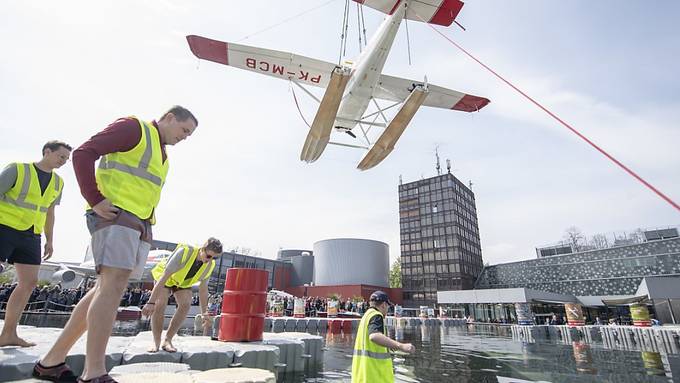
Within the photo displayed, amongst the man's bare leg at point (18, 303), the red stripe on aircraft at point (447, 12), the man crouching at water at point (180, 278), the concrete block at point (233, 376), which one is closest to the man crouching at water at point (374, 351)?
the concrete block at point (233, 376)

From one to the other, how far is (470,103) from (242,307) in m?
11.8

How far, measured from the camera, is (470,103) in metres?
13.1

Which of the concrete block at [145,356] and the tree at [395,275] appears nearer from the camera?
the concrete block at [145,356]

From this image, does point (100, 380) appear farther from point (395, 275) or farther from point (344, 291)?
point (395, 275)

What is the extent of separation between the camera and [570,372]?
7281 millimetres

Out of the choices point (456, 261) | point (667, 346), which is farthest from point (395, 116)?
point (456, 261)

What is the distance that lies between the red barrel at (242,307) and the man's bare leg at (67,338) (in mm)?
3079

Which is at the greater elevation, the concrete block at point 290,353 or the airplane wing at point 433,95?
the airplane wing at point 433,95

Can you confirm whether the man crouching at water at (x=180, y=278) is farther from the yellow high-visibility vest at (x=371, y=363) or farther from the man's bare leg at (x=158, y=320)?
the yellow high-visibility vest at (x=371, y=363)

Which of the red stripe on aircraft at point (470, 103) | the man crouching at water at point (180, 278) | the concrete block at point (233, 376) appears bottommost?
the concrete block at point (233, 376)

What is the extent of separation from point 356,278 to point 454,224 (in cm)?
2203

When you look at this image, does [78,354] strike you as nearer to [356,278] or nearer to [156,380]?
[156,380]

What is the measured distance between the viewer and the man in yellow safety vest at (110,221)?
1.97 metres

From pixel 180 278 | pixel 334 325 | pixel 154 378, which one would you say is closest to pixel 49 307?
pixel 334 325
